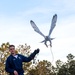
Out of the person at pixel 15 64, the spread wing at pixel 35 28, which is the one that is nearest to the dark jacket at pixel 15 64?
the person at pixel 15 64

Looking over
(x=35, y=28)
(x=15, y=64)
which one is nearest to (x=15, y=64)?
(x=15, y=64)

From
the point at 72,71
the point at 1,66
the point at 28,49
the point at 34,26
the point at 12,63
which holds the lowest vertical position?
the point at 12,63

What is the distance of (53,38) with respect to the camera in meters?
9.93

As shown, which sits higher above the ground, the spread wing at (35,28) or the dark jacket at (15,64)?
the spread wing at (35,28)

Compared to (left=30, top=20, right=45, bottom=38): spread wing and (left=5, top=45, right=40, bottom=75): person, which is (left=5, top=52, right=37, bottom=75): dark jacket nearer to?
(left=5, top=45, right=40, bottom=75): person

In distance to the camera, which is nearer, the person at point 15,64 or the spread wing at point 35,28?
the spread wing at point 35,28

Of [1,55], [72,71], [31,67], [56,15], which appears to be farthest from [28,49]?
[72,71]

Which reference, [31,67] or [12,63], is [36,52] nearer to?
[12,63]

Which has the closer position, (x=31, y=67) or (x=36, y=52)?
(x=36, y=52)

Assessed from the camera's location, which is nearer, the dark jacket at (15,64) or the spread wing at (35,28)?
the spread wing at (35,28)

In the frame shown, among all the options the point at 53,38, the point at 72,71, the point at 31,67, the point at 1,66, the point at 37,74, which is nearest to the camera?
the point at 53,38

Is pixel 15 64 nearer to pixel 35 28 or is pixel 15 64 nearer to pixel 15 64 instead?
pixel 15 64

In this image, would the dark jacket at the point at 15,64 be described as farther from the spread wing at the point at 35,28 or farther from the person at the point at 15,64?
the spread wing at the point at 35,28

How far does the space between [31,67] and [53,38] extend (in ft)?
134
